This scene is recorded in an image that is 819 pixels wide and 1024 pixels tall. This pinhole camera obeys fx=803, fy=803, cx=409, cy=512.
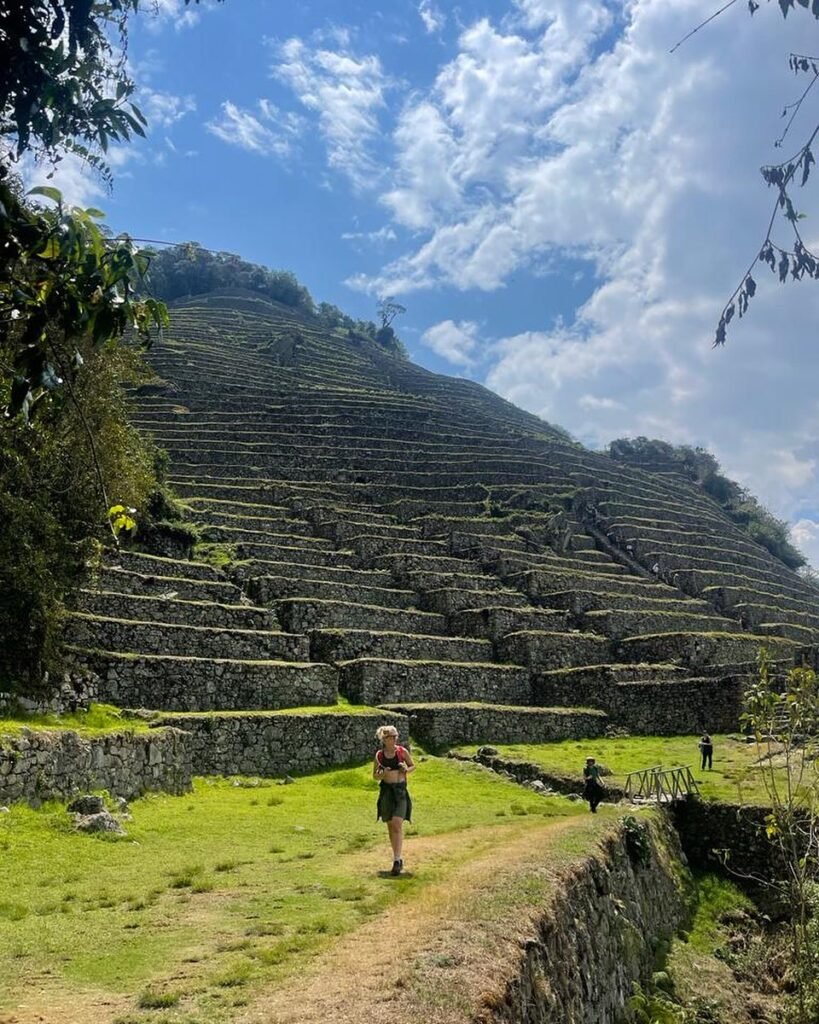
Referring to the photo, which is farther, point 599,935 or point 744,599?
point 744,599

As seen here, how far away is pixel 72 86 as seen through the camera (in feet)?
13.2

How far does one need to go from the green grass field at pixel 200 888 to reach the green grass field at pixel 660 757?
3600mm

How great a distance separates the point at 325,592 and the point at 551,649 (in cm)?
721

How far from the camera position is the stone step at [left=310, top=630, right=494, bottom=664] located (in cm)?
2059

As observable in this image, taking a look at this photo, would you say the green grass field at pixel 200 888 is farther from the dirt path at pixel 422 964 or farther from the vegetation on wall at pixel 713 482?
the vegetation on wall at pixel 713 482

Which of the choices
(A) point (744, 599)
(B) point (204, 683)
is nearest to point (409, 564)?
(B) point (204, 683)

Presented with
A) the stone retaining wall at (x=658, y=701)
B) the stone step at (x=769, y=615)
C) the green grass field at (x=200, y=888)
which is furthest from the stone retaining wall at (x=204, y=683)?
the stone step at (x=769, y=615)

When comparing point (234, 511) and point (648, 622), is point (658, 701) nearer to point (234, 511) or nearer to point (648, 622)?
point (648, 622)

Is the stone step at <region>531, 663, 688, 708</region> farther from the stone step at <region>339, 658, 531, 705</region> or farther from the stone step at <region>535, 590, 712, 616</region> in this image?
the stone step at <region>535, 590, 712, 616</region>

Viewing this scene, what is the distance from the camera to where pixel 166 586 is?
776 inches

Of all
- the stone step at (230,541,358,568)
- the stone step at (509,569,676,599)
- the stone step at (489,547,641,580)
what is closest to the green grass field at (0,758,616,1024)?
the stone step at (230,541,358,568)

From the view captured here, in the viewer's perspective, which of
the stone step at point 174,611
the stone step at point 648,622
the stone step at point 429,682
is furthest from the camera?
the stone step at point 648,622

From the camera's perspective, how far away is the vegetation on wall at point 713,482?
58406 mm

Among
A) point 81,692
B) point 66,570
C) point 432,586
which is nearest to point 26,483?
point 66,570
